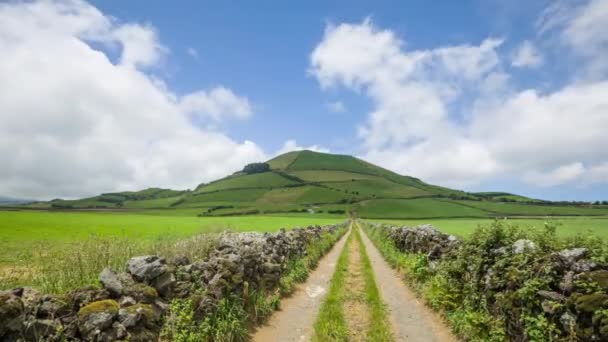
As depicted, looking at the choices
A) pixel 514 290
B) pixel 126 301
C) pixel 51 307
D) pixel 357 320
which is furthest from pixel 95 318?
pixel 514 290

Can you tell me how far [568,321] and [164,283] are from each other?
28.1 feet

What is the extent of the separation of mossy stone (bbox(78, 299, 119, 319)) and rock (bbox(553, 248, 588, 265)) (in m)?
9.15

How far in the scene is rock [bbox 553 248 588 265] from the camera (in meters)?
7.22

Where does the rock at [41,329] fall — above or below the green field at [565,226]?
below

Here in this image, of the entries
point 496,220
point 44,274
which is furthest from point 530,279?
point 44,274

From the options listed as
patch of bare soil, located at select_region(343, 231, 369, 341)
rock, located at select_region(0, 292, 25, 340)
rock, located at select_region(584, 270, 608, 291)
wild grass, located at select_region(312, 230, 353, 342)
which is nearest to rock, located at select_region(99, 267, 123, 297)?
rock, located at select_region(0, 292, 25, 340)

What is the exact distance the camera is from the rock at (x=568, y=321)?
6.41 m

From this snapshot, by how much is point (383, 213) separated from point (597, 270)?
464 feet

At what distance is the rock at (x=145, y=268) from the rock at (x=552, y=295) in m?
8.43

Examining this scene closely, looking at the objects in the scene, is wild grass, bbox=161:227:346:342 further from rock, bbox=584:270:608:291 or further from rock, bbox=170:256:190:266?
rock, bbox=584:270:608:291

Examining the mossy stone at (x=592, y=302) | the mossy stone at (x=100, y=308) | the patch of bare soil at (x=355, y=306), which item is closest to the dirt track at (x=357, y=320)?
the patch of bare soil at (x=355, y=306)

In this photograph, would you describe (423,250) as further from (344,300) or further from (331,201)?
(331,201)

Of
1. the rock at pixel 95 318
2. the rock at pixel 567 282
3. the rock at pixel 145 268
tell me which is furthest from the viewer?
the rock at pixel 145 268

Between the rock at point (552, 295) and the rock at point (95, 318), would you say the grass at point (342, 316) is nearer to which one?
the rock at point (552, 295)
